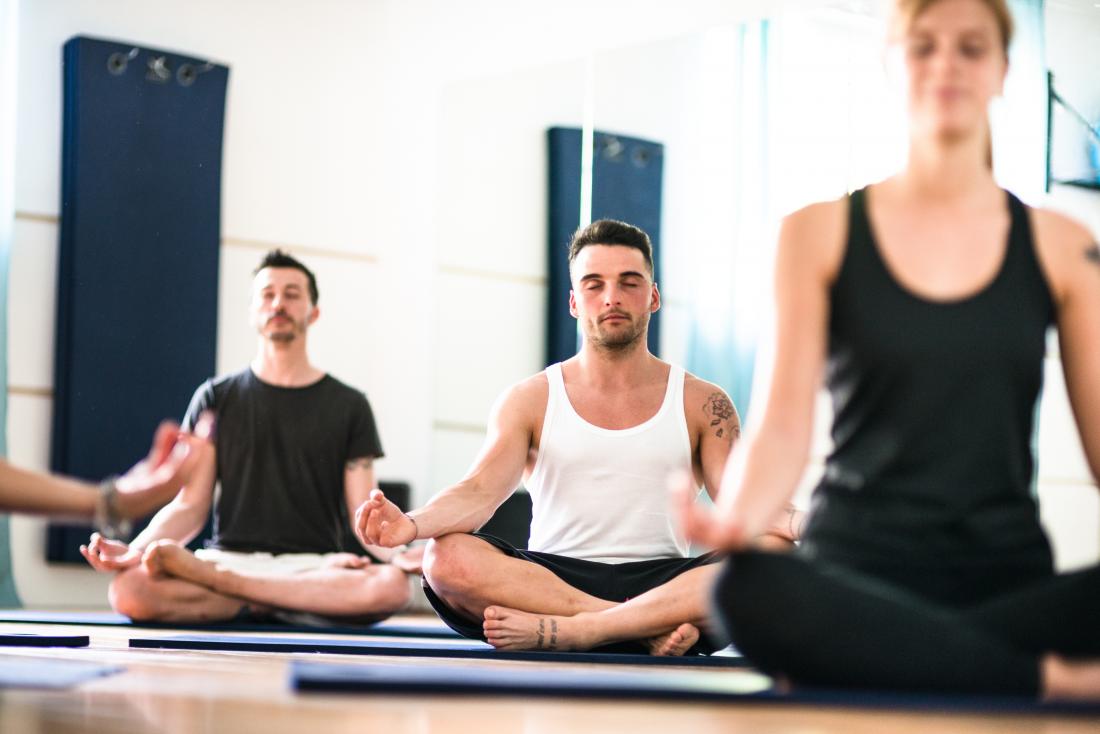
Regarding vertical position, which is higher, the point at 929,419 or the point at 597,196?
the point at 597,196

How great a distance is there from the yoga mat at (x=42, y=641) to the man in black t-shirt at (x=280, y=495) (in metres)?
1.17

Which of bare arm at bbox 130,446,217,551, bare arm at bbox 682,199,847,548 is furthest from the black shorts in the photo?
bare arm at bbox 682,199,847,548

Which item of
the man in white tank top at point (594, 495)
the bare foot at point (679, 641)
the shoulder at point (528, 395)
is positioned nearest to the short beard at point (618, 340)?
the man in white tank top at point (594, 495)

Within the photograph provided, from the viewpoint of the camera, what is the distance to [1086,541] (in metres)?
4.38

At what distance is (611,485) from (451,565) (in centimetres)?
44

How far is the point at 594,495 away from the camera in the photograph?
3447 mm

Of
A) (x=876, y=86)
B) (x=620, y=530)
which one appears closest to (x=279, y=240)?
(x=876, y=86)

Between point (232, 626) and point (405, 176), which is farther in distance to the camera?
point (405, 176)

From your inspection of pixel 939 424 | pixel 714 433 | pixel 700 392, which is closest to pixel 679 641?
pixel 714 433

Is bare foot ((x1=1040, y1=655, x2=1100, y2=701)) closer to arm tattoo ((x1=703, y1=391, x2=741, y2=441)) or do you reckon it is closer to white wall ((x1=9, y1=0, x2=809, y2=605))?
arm tattoo ((x1=703, y1=391, x2=741, y2=441))

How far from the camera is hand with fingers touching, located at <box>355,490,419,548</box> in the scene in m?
3.01

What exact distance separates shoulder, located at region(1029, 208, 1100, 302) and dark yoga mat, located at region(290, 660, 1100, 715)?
1.86 ft

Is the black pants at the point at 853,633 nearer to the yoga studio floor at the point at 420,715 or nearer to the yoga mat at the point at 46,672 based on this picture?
the yoga studio floor at the point at 420,715

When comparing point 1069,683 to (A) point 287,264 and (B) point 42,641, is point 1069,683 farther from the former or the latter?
(A) point 287,264
